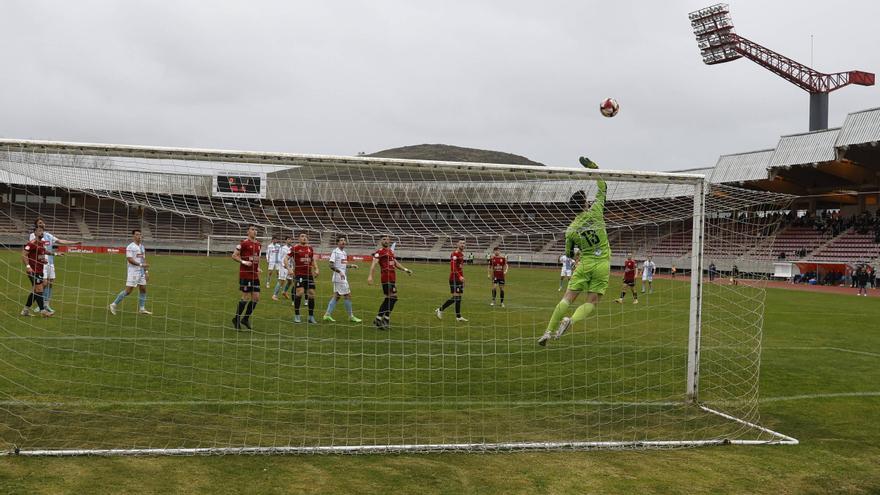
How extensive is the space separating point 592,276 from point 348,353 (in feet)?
13.3

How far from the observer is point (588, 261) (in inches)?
346

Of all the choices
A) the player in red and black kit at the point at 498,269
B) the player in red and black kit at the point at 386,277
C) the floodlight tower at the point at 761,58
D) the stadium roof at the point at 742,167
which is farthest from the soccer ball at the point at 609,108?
the floodlight tower at the point at 761,58

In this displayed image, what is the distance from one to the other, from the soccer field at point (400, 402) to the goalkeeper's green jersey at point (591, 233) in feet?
5.74

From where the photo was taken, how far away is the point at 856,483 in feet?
18.0

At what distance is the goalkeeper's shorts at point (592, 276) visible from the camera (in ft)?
28.6

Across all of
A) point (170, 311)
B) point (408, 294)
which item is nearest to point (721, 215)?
point (170, 311)

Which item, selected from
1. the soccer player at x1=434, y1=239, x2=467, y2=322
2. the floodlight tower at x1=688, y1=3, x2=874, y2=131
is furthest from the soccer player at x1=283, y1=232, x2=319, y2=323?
the floodlight tower at x1=688, y1=3, x2=874, y2=131

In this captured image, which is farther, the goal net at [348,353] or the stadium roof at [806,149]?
the stadium roof at [806,149]

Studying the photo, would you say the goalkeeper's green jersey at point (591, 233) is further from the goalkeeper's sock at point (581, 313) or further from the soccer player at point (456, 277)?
the soccer player at point (456, 277)

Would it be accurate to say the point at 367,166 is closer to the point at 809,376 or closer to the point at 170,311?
the point at 809,376

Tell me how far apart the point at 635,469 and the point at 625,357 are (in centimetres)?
568

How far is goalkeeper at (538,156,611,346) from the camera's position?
8492 mm

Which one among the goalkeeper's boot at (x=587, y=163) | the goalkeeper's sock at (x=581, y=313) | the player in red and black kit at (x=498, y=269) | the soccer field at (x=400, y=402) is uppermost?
the goalkeeper's boot at (x=587, y=163)

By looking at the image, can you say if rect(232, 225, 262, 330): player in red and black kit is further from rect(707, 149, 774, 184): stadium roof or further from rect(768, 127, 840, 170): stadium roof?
rect(707, 149, 774, 184): stadium roof
